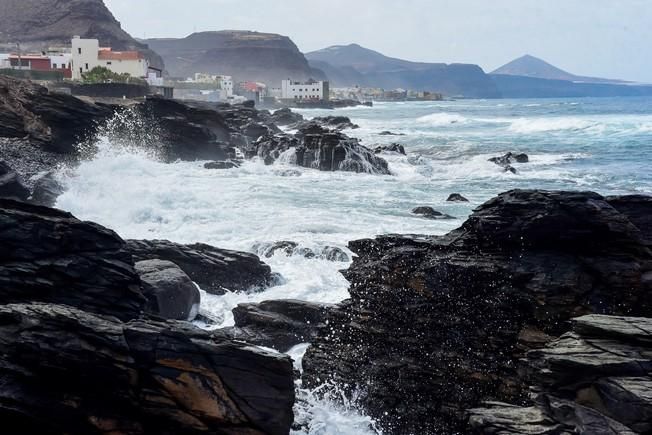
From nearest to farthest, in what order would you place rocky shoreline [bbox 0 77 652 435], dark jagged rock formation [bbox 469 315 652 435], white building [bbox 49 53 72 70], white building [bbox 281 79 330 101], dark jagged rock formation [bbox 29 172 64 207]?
1. dark jagged rock formation [bbox 469 315 652 435]
2. rocky shoreline [bbox 0 77 652 435]
3. dark jagged rock formation [bbox 29 172 64 207]
4. white building [bbox 49 53 72 70]
5. white building [bbox 281 79 330 101]

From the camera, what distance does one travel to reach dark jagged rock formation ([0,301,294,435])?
21.4 feet

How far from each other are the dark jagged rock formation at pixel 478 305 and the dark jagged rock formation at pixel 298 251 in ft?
15.8

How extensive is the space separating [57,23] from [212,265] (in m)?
130

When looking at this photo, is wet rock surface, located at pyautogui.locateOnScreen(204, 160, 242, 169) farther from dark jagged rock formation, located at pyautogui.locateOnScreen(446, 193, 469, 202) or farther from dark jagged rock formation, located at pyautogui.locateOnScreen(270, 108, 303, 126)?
dark jagged rock formation, located at pyautogui.locateOnScreen(270, 108, 303, 126)

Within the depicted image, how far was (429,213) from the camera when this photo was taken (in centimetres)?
2166

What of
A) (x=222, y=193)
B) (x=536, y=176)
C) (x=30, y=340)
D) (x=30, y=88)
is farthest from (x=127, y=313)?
(x=536, y=176)

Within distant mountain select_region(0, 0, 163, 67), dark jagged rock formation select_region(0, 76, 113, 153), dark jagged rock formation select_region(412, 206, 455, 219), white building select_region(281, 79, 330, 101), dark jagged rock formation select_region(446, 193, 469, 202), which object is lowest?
dark jagged rock formation select_region(412, 206, 455, 219)

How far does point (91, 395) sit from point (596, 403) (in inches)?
210

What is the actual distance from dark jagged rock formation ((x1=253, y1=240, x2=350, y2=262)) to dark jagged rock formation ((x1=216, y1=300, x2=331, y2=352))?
14.2 feet

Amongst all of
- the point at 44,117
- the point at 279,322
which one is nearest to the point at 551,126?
the point at 44,117

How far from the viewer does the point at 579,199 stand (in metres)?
9.83

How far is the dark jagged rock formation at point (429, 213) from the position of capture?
69.7 ft

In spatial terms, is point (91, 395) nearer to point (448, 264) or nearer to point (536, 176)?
point (448, 264)

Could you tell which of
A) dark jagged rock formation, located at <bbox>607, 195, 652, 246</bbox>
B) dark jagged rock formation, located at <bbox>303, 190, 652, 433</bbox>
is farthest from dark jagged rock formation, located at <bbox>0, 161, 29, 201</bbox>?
dark jagged rock formation, located at <bbox>607, 195, 652, 246</bbox>
